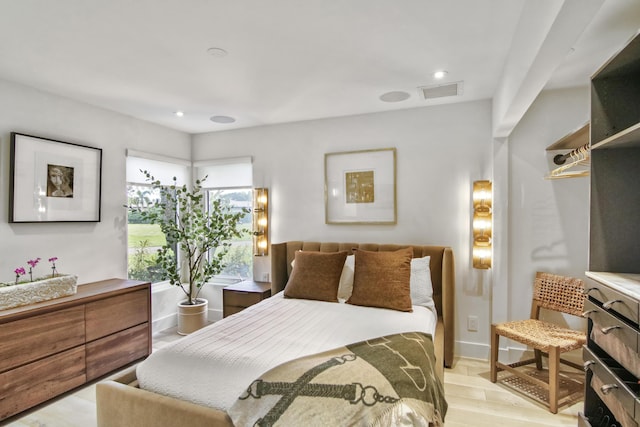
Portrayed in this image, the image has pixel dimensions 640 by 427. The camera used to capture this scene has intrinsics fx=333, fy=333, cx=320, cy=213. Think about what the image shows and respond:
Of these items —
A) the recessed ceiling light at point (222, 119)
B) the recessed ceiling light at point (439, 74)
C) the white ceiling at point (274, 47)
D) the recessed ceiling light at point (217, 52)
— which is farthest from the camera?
the recessed ceiling light at point (222, 119)

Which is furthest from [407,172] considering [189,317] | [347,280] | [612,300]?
[189,317]

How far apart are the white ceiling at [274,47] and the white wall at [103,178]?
0.19 meters

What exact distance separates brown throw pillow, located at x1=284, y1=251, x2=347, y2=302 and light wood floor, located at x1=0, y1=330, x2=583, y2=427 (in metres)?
1.23

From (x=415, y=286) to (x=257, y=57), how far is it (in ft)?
7.46

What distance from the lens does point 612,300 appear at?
132 cm

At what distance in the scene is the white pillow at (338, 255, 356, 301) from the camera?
122 inches

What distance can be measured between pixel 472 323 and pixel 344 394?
227cm

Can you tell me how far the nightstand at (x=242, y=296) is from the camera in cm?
360

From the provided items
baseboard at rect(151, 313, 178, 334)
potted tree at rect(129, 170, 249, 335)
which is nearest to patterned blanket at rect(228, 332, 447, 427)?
potted tree at rect(129, 170, 249, 335)

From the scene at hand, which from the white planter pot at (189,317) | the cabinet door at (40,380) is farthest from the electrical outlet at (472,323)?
the cabinet door at (40,380)

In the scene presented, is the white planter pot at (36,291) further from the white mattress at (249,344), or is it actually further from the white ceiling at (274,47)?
the white ceiling at (274,47)

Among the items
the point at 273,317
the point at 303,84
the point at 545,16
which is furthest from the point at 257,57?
the point at 273,317

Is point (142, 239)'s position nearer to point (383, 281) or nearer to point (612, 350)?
point (383, 281)

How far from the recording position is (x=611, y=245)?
5.00ft
